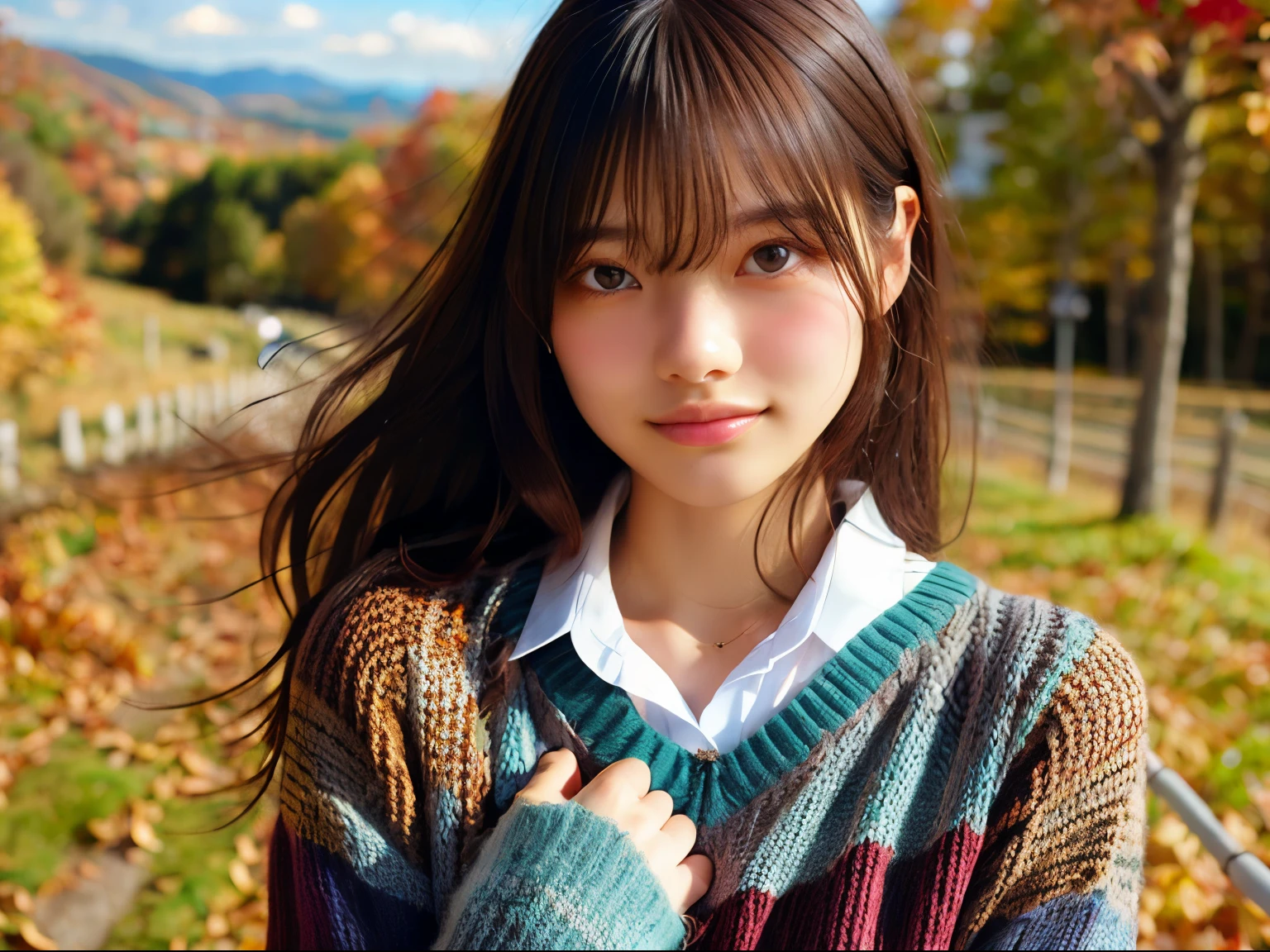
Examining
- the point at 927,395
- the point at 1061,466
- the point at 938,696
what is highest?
the point at 927,395

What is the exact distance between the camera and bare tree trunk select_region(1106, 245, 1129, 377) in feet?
75.9

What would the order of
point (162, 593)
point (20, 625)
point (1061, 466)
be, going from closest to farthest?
point (20, 625)
point (162, 593)
point (1061, 466)

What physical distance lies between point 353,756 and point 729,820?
1.72ft

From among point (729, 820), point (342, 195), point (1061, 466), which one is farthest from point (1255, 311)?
point (729, 820)

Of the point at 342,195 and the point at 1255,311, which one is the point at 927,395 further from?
the point at 1255,311

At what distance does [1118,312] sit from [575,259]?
25160mm

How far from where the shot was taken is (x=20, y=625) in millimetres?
3967

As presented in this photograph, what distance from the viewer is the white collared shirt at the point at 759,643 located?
146 cm

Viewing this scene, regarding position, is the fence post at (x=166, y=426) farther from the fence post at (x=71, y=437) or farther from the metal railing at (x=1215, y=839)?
the metal railing at (x=1215, y=839)

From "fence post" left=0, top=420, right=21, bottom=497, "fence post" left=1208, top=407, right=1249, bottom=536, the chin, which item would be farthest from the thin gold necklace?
"fence post" left=1208, top=407, right=1249, bottom=536

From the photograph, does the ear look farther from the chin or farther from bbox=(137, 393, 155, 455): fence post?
bbox=(137, 393, 155, 455): fence post

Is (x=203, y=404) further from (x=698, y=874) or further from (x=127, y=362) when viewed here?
(x=698, y=874)

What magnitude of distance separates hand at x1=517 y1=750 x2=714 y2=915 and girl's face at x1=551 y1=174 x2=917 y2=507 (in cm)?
38

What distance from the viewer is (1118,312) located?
2375 cm
